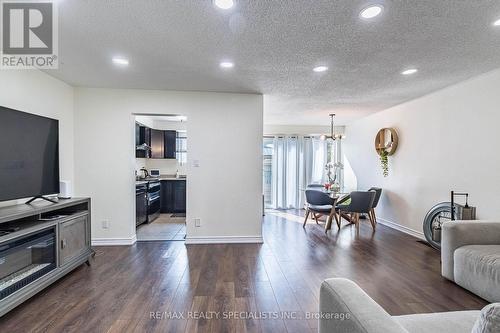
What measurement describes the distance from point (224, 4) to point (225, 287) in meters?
2.51

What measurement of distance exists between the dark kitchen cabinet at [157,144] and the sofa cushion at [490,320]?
652 cm

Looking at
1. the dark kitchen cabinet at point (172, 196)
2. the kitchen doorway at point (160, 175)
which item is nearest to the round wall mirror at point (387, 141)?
the kitchen doorway at point (160, 175)

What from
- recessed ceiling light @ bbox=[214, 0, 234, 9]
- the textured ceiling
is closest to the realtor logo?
the textured ceiling

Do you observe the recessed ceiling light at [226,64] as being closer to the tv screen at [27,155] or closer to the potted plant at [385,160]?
the tv screen at [27,155]

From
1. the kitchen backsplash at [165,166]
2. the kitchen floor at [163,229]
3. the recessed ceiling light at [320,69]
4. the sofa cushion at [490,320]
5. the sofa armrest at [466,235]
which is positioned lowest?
the kitchen floor at [163,229]

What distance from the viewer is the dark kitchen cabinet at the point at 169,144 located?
21.4 feet

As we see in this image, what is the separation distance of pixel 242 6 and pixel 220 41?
0.56 m

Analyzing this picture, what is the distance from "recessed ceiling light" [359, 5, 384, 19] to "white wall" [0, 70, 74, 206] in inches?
139

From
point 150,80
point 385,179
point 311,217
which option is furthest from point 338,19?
point 311,217

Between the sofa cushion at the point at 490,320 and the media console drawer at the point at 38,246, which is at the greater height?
the sofa cushion at the point at 490,320

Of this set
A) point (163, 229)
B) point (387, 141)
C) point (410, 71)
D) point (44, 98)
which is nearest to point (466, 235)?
point (410, 71)

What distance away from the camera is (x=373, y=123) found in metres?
5.69

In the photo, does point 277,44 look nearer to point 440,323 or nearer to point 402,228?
point 440,323

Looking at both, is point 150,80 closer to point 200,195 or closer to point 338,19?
point 200,195
